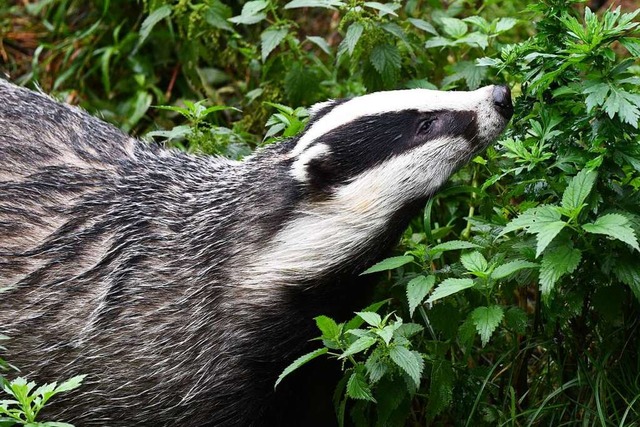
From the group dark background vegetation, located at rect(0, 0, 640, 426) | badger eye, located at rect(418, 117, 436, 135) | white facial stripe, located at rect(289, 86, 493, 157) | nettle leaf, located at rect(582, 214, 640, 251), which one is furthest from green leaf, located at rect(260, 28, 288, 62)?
nettle leaf, located at rect(582, 214, 640, 251)

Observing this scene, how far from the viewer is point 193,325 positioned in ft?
14.3

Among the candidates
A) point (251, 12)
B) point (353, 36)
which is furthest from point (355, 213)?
point (251, 12)

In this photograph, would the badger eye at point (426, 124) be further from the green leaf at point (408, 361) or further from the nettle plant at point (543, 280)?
the green leaf at point (408, 361)

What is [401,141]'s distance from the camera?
13.7ft

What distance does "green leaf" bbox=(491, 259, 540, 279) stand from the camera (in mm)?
3848

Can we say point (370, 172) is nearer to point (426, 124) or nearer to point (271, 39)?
point (426, 124)

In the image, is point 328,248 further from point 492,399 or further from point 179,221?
point 492,399

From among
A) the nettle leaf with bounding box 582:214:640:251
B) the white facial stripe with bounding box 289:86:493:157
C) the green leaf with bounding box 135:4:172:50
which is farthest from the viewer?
the green leaf with bounding box 135:4:172:50

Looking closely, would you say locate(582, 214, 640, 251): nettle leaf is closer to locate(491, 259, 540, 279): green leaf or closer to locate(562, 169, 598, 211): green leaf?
locate(562, 169, 598, 211): green leaf

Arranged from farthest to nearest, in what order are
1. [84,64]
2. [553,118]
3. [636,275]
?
[84,64] → [553,118] → [636,275]

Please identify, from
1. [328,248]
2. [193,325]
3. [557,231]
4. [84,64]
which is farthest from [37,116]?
[557,231]

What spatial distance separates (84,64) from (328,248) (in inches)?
143

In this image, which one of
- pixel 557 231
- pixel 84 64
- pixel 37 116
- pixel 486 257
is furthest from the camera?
pixel 84 64

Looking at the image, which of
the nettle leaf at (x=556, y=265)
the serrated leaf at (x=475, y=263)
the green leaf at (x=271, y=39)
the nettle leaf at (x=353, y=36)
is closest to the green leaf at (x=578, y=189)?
the nettle leaf at (x=556, y=265)
